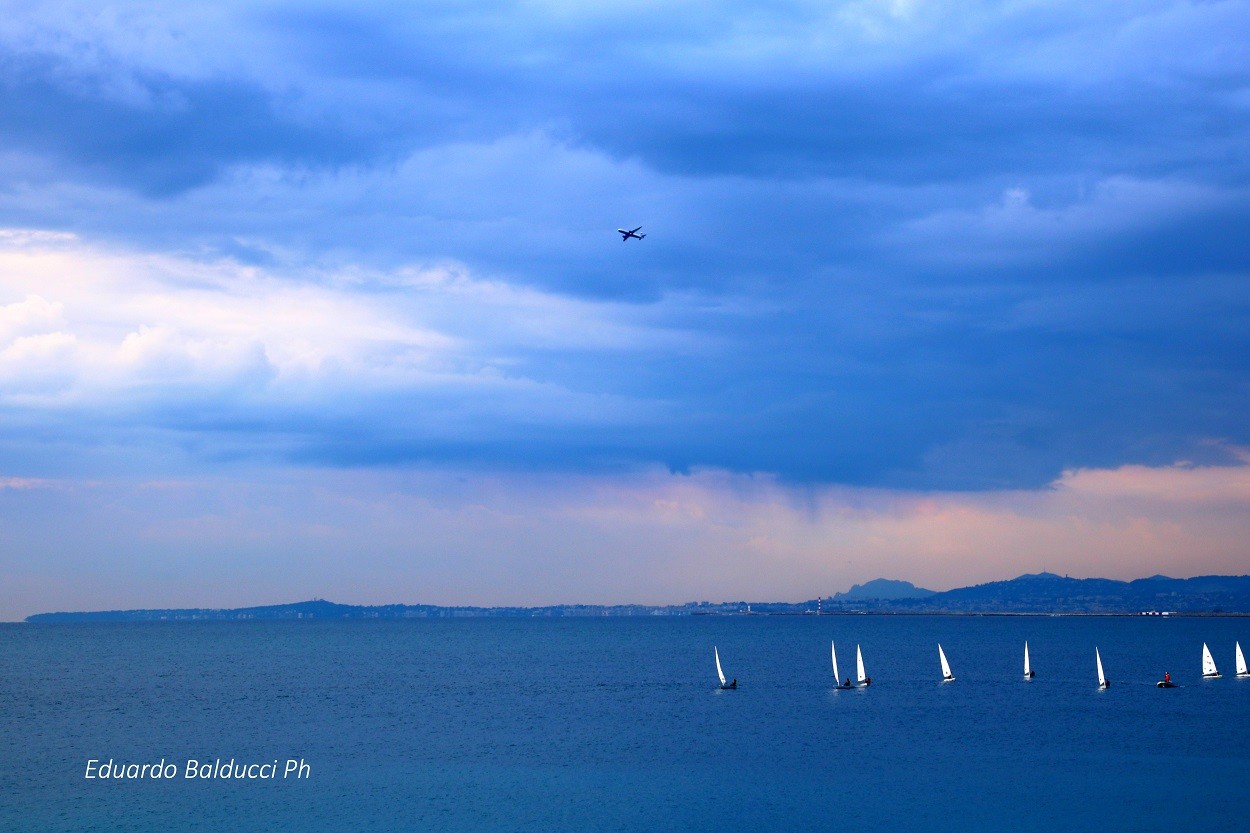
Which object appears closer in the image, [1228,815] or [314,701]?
[1228,815]

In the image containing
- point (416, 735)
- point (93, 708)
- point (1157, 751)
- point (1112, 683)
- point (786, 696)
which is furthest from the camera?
point (1112, 683)

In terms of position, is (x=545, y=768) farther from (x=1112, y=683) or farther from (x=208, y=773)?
(x=1112, y=683)

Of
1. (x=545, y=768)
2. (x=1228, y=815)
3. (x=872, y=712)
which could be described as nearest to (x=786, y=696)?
(x=872, y=712)

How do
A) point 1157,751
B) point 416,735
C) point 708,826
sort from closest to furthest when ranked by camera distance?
point 708,826 → point 1157,751 → point 416,735

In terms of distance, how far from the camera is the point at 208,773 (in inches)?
3164

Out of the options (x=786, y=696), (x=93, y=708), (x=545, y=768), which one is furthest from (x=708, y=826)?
(x=93, y=708)

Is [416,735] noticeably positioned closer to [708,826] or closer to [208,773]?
[208,773]

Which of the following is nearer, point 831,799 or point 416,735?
point 831,799

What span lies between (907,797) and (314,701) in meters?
82.3

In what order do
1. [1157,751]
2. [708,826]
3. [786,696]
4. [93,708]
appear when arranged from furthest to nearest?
[786,696], [93,708], [1157,751], [708,826]

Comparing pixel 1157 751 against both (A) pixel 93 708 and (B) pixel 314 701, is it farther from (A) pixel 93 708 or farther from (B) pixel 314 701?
(A) pixel 93 708

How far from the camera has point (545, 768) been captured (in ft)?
270

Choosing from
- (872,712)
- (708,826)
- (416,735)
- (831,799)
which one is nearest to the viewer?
(708,826)

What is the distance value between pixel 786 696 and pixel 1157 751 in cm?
5315
